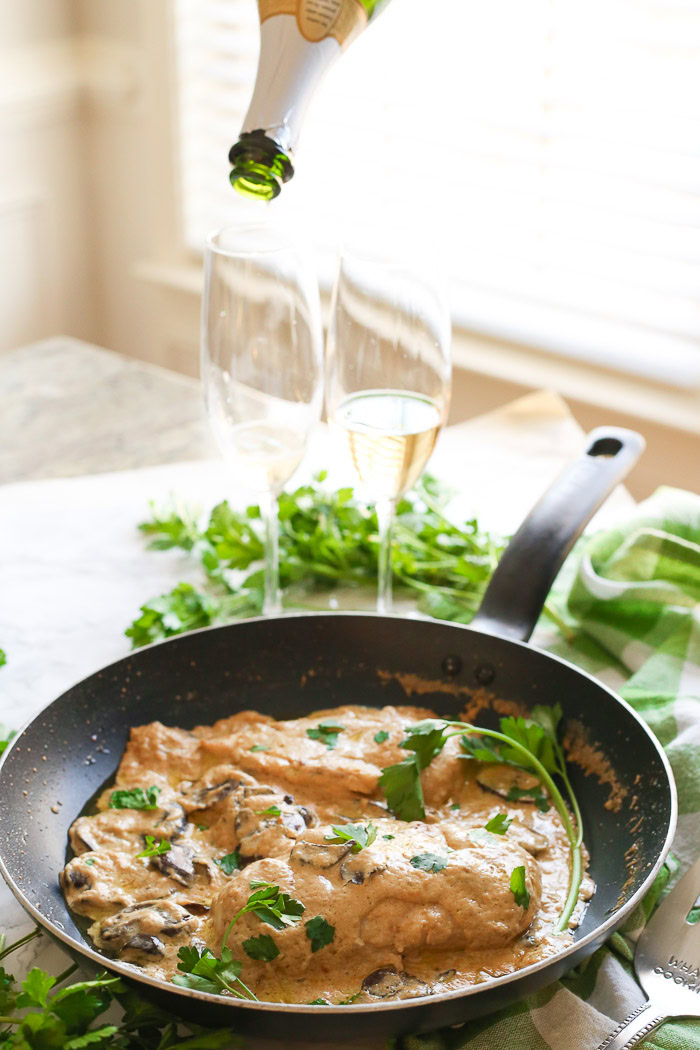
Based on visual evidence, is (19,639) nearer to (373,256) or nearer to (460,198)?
(373,256)

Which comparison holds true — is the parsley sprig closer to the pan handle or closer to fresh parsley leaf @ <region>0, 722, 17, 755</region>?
the pan handle

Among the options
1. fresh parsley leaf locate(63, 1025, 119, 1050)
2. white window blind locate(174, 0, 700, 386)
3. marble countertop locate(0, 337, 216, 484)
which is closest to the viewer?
fresh parsley leaf locate(63, 1025, 119, 1050)

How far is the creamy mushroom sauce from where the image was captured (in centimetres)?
76

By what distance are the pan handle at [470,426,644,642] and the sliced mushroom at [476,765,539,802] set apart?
0.16 metres

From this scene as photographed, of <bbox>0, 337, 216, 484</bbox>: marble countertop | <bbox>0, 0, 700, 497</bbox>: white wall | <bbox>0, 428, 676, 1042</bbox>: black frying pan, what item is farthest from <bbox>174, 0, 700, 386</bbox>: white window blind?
<bbox>0, 428, 676, 1042</bbox>: black frying pan

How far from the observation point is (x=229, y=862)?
88cm

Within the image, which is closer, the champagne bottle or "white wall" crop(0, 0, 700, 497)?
the champagne bottle

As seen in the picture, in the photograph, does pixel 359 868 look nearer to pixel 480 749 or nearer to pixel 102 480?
pixel 480 749

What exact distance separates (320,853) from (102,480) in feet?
3.07

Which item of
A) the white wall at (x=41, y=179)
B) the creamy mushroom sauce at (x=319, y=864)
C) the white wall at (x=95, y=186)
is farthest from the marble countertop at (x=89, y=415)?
the white wall at (x=41, y=179)

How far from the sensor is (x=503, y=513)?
1567mm

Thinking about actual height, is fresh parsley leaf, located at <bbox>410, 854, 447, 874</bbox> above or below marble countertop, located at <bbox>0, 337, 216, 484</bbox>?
above

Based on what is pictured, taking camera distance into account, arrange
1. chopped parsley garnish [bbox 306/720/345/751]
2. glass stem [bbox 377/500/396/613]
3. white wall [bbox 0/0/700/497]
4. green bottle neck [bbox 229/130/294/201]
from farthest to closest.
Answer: white wall [bbox 0/0/700/497] < glass stem [bbox 377/500/396/613] < chopped parsley garnish [bbox 306/720/345/751] < green bottle neck [bbox 229/130/294/201]

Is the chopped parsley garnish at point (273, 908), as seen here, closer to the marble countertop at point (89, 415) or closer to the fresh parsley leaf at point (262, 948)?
the fresh parsley leaf at point (262, 948)
